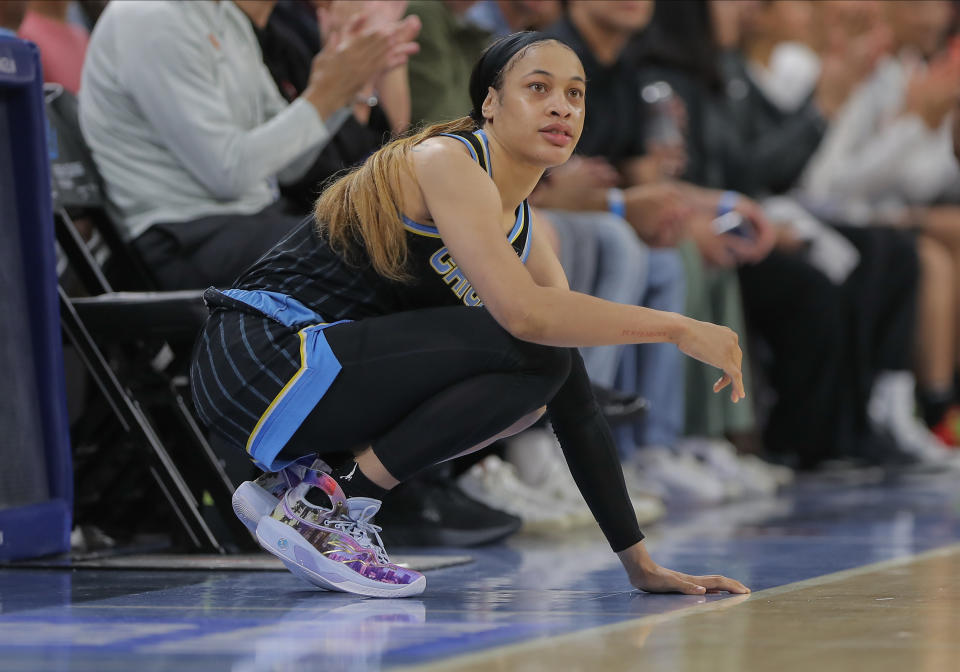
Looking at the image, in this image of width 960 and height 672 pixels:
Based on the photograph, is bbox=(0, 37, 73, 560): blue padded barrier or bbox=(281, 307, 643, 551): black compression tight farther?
bbox=(0, 37, 73, 560): blue padded barrier

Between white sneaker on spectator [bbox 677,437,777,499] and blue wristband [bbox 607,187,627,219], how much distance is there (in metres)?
0.74

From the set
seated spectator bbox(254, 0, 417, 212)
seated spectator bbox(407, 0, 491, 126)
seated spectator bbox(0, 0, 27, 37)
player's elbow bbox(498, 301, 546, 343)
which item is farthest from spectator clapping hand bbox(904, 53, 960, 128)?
player's elbow bbox(498, 301, 546, 343)

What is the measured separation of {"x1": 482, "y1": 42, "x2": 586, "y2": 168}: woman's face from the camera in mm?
2059

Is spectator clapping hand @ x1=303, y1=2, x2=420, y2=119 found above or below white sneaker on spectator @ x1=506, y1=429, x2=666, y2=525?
above

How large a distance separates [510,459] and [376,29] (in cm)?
117

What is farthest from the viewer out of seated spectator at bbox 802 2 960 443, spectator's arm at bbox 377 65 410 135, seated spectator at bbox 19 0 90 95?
seated spectator at bbox 802 2 960 443

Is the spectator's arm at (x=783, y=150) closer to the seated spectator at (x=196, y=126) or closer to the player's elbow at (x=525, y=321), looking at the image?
the seated spectator at (x=196, y=126)

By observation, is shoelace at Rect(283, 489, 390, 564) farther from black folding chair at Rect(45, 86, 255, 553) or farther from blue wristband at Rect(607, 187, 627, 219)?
blue wristband at Rect(607, 187, 627, 219)

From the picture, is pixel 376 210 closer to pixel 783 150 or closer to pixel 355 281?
pixel 355 281

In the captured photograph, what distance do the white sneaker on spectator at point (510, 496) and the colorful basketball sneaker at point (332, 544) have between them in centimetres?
114

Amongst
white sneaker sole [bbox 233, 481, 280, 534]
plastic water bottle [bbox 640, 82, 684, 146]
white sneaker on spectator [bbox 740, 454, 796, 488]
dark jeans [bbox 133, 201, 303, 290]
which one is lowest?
white sneaker on spectator [bbox 740, 454, 796, 488]

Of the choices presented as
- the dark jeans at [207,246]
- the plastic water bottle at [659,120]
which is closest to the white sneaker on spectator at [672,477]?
the plastic water bottle at [659,120]

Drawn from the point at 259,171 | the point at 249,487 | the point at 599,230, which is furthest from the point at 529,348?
the point at 599,230

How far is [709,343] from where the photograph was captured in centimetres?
190
